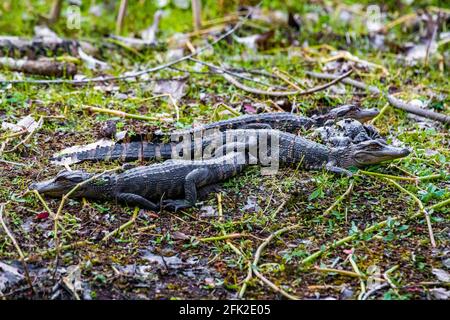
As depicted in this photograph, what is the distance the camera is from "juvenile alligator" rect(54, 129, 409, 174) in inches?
197

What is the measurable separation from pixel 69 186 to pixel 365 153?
2370mm

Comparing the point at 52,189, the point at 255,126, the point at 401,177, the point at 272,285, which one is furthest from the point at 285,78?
the point at 272,285

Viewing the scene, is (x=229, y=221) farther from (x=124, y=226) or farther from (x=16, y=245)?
(x=16, y=245)

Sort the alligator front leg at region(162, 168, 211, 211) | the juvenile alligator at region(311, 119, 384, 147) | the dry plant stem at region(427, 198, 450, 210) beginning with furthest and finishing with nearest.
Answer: the juvenile alligator at region(311, 119, 384, 147) < the alligator front leg at region(162, 168, 211, 211) < the dry plant stem at region(427, 198, 450, 210)

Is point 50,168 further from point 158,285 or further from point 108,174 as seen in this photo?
point 158,285

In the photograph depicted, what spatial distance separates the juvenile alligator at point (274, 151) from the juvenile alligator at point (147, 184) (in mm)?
503

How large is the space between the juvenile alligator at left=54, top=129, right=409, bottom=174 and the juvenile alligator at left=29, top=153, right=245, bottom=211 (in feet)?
1.65

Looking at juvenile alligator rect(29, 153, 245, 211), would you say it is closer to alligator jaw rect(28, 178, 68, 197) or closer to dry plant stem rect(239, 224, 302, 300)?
alligator jaw rect(28, 178, 68, 197)

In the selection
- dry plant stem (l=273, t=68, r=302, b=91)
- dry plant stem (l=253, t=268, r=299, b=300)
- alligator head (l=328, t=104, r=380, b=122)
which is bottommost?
dry plant stem (l=253, t=268, r=299, b=300)

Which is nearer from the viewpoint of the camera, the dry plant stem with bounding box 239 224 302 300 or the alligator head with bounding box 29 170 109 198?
the dry plant stem with bounding box 239 224 302 300

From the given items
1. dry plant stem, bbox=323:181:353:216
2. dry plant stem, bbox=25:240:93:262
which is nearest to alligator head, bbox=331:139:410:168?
dry plant stem, bbox=323:181:353:216

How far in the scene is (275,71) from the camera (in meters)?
7.41

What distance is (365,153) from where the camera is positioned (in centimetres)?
500

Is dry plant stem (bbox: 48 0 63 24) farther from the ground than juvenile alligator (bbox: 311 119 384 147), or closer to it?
farther from the ground
